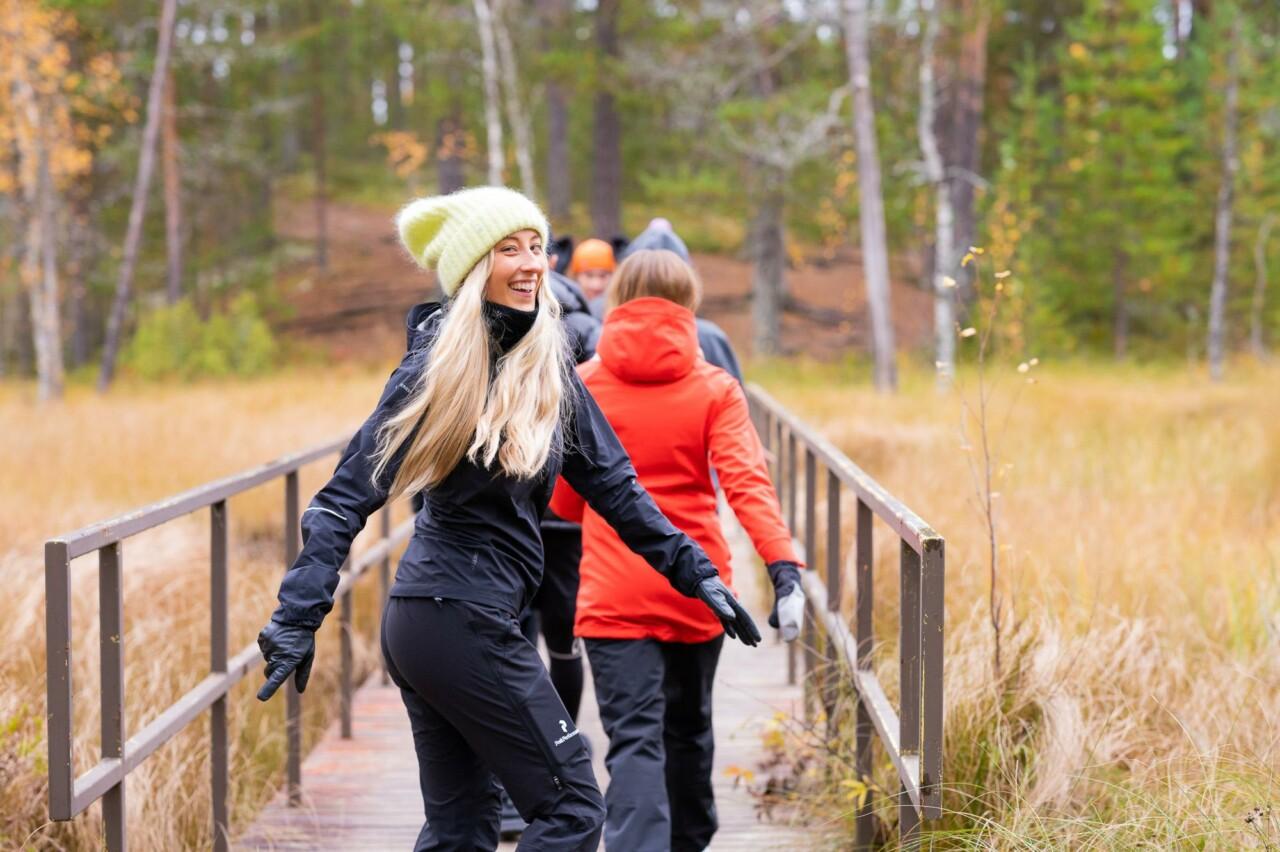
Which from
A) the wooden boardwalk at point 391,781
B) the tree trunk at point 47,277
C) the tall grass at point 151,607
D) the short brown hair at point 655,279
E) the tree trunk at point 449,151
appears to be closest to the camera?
the short brown hair at point 655,279

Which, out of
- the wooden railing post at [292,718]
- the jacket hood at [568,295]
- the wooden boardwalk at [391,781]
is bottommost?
the wooden boardwalk at [391,781]

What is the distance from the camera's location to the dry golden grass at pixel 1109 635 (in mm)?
3369

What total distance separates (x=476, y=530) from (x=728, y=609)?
56 centimetres

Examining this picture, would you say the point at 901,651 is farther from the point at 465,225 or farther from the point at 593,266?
the point at 593,266

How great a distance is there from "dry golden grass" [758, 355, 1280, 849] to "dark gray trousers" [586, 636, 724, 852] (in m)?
0.55

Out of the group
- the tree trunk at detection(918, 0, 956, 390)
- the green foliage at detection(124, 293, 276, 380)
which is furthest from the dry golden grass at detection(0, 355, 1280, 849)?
the green foliage at detection(124, 293, 276, 380)

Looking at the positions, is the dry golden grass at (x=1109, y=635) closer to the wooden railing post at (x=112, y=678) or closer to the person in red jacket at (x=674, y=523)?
the person in red jacket at (x=674, y=523)

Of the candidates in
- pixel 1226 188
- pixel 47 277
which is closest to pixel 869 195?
pixel 1226 188

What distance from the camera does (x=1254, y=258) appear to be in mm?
26375

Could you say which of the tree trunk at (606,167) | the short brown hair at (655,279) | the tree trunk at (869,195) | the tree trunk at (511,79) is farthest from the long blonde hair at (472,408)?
the tree trunk at (511,79)

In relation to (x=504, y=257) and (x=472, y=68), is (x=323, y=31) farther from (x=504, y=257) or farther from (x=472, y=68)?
(x=504, y=257)

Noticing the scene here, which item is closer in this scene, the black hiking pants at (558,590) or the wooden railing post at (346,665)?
the black hiking pants at (558,590)

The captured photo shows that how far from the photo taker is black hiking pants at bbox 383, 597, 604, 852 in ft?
9.15

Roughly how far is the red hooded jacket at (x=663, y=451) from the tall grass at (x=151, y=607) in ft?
4.62
